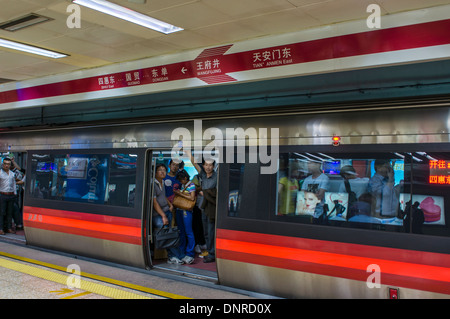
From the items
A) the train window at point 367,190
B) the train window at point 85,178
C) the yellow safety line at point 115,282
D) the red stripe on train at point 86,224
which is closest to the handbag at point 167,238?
the red stripe on train at point 86,224

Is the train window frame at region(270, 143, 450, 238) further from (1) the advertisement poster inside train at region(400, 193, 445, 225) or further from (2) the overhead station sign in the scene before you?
(2) the overhead station sign

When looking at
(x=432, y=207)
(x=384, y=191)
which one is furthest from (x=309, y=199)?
(x=432, y=207)

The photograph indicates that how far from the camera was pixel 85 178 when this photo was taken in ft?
24.6

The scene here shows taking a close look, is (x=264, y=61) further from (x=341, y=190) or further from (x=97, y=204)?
(x=97, y=204)

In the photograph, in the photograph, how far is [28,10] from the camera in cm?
571

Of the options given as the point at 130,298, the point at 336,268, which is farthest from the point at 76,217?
the point at 336,268

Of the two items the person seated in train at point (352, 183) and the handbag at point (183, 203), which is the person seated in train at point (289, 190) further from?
the handbag at point (183, 203)

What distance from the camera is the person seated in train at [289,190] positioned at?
5070mm

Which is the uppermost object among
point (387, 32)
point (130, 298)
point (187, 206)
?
point (387, 32)

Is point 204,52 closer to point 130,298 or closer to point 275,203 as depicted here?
point 275,203

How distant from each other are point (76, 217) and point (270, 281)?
379 cm

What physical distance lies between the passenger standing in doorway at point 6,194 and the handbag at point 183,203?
4691 mm

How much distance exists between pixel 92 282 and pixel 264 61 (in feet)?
12.4

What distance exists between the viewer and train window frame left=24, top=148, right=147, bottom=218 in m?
6.61
